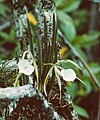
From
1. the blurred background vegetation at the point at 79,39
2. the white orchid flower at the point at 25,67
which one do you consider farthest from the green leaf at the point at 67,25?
the white orchid flower at the point at 25,67

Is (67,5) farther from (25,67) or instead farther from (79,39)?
(25,67)

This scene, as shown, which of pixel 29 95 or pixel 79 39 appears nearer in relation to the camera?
pixel 29 95

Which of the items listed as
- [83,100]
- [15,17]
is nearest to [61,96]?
[15,17]

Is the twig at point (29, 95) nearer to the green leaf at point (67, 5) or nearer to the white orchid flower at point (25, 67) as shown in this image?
the white orchid flower at point (25, 67)

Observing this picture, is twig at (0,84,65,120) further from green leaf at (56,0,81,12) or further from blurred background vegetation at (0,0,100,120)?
green leaf at (56,0,81,12)

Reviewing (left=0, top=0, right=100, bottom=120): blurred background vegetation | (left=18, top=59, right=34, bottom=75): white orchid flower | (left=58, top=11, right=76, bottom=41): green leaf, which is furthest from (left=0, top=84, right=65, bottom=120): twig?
(left=58, top=11, right=76, bottom=41): green leaf

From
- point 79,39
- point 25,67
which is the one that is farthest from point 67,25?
point 25,67
